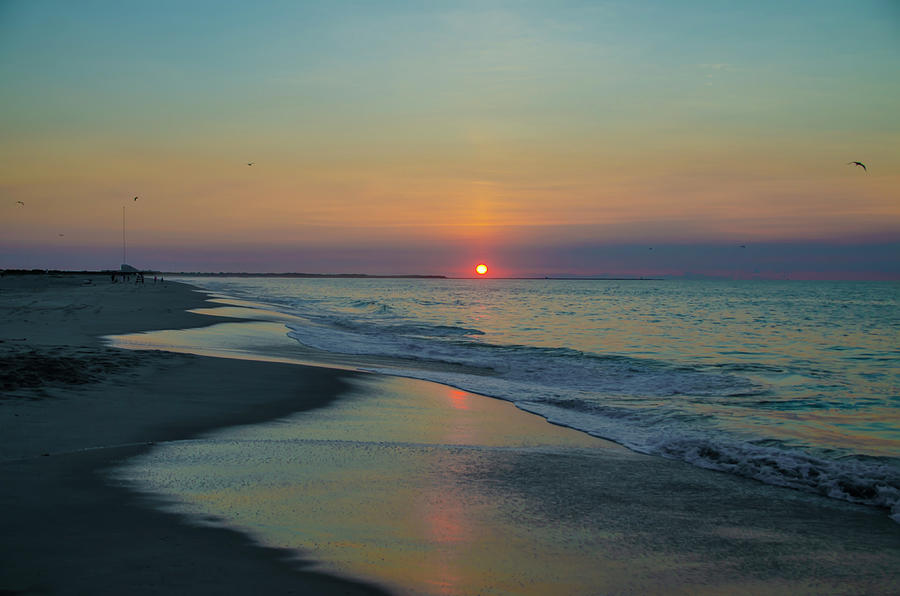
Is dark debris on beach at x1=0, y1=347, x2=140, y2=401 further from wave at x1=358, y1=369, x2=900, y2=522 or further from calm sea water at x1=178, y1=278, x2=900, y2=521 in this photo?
wave at x1=358, y1=369, x2=900, y2=522

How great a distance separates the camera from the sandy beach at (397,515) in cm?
438

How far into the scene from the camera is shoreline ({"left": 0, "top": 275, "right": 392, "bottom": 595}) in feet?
13.6

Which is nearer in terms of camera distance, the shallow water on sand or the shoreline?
the shoreline

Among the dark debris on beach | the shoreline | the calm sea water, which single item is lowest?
the calm sea water

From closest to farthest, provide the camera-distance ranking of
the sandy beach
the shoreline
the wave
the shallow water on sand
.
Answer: the shoreline → the sandy beach → the shallow water on sand → the wave

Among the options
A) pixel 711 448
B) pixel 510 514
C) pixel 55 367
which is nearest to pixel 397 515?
pixel 510 514

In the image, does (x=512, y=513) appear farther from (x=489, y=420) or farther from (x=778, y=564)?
(x=489, y=420)

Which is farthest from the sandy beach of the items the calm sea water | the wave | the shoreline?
the calm sea water

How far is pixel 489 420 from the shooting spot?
10531 mm

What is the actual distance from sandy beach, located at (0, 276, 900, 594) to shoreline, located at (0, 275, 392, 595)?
0.08ft

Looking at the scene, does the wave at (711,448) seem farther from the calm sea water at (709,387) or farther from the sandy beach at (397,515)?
the sandy beach at (397,515)

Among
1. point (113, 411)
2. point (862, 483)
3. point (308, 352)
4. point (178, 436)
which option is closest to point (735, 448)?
point (862, 483)

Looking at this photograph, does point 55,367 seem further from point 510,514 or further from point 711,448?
point 711,448

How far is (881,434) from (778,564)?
7151 millimetres
